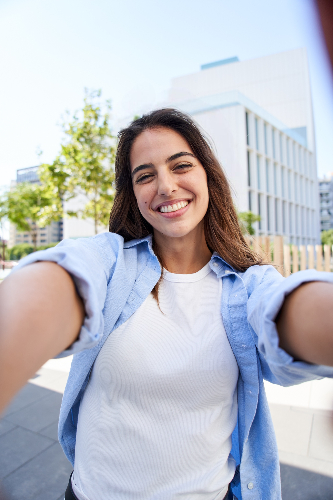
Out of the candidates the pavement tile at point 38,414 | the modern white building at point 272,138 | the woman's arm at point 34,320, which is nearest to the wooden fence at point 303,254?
→ the pavement tile at point 38,414

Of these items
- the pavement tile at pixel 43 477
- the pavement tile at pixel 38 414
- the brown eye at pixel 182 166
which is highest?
the brown eye at pixel 182 166

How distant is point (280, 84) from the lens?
41812 mm

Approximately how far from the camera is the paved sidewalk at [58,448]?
234 centimetres

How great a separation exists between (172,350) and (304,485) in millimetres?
1981

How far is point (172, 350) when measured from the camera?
1.06 m

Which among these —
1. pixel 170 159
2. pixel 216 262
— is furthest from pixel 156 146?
pixel 216 262

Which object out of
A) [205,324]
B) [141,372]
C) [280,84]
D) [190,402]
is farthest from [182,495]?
[280,84]

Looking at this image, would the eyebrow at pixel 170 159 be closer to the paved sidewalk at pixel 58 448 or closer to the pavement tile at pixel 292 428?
the paved sidewalk at pixel 58 448

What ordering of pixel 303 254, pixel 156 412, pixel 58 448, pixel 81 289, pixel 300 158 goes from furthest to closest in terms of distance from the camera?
pixel 300 158 → pixel 303 254 → pixel 58 448 → pixel 156 412 → pixel 81 289

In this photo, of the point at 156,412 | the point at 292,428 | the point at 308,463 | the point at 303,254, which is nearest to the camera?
the point at 156,412

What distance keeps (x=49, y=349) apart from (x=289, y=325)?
0.44 metres

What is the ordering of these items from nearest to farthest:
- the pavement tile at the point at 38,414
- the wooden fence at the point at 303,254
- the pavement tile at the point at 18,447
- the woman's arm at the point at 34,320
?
the woman's arm at the point at 34,320, the pavement tile at the point at 18,447, the pavement tile at the point at 38,414, the wooden fence at the point at 303,254

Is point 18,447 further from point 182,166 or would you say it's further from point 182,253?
point 182,166

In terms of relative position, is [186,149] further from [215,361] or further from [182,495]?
[182,495]
